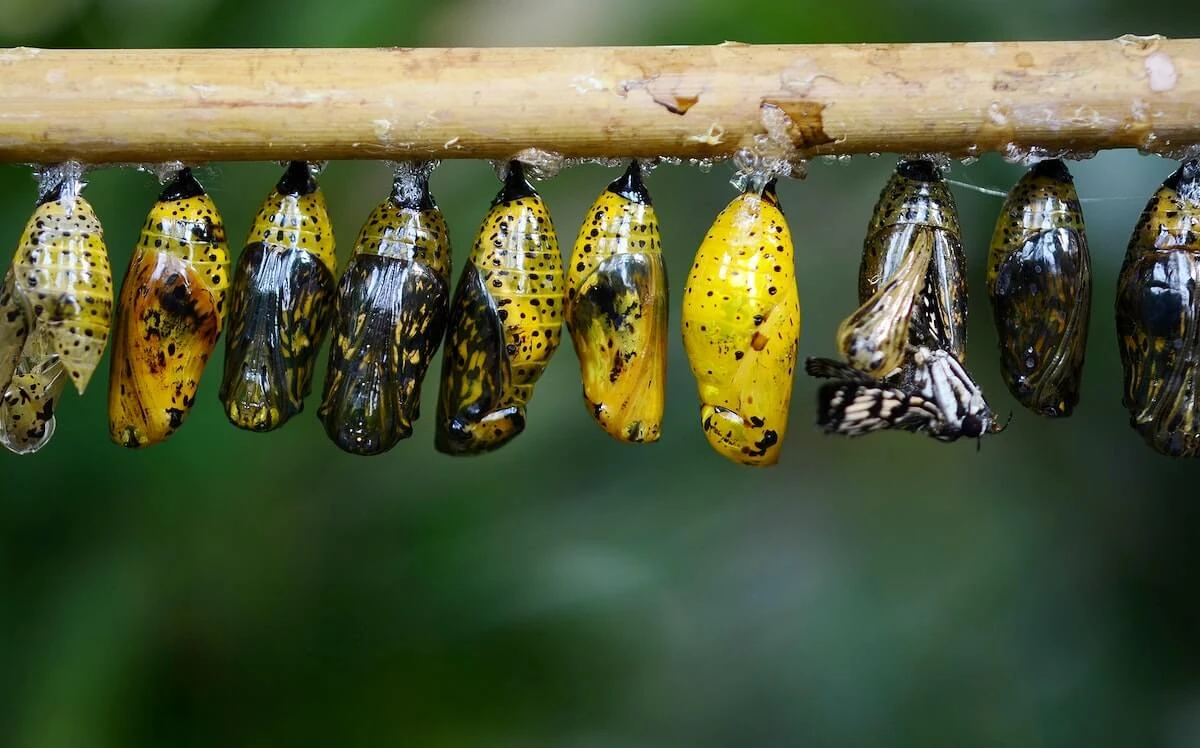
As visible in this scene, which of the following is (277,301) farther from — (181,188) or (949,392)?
(949,392)

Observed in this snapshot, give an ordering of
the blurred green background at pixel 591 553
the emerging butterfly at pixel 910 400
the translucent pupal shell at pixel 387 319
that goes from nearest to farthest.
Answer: the emerging butterfly at pixel 910 400 → the translucent pupal shell at pixel 387 319 → the blurred green background at pixel 591 553

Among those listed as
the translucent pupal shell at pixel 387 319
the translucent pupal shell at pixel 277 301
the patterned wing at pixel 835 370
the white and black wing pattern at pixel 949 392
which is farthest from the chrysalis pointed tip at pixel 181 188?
the white and black wing pattern at pixel 949 392

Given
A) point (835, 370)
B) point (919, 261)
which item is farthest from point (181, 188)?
point (919, 261)

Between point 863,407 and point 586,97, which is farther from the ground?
point 586,97

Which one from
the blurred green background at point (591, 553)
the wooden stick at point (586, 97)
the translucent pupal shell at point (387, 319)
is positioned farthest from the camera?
the blurred green background at point (591, 553)

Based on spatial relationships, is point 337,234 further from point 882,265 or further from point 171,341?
point 882,265

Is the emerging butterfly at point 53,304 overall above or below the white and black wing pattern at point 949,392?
above

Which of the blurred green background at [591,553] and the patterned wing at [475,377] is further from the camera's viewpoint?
the blurred green background at [591,553]

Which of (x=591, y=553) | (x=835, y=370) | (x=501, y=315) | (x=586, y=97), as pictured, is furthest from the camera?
(x=591, y=553)

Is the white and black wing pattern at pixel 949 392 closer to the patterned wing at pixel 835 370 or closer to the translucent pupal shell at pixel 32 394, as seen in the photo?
the patterned wing at pixel 835 370
